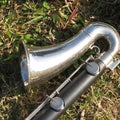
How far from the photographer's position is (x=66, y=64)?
265 cm

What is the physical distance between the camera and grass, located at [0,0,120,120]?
2734mm

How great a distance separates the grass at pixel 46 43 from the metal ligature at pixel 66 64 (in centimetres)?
14

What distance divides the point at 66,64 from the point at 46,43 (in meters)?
0.26

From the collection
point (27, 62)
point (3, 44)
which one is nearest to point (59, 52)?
point (27, 62)

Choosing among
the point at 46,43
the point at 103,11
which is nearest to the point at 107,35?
the point at 103,11

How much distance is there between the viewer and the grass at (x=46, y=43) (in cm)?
273

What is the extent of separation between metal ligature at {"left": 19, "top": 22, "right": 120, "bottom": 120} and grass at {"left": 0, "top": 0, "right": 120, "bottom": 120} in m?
0.14

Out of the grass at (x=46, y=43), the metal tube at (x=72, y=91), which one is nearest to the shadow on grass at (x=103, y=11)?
the grass at (x=46, y=43)

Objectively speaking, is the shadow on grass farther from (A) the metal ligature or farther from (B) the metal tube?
(B) the metal tube

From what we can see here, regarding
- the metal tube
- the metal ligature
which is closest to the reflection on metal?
the metal ligature

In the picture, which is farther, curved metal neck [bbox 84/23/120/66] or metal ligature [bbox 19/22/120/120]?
curved metal neck [bbox 84/23/120/66]

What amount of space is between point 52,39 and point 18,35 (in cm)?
22

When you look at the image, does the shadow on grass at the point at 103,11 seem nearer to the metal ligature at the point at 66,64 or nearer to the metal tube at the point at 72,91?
the metal ligature at the point at 66,64

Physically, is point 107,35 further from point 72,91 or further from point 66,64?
point 72,91
